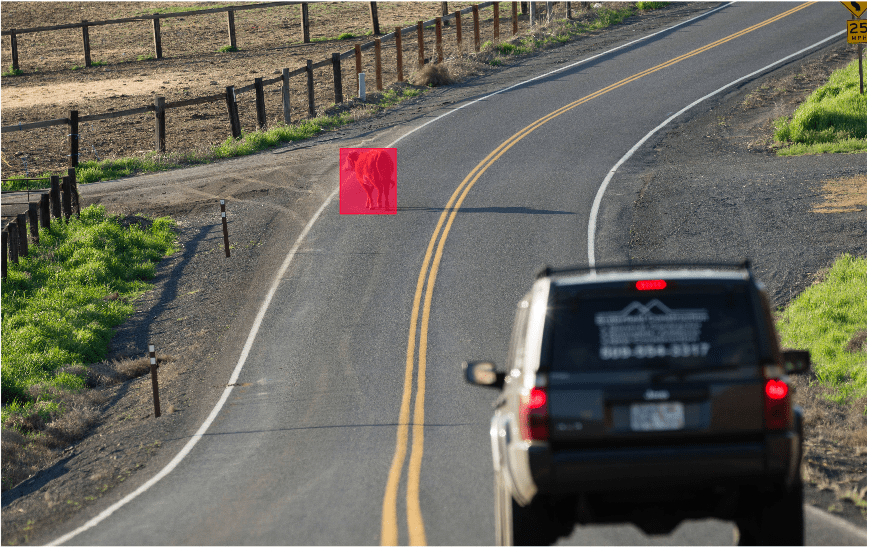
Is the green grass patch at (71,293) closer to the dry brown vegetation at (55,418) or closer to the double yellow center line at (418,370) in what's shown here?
the dry brown vegetation at (55,418)

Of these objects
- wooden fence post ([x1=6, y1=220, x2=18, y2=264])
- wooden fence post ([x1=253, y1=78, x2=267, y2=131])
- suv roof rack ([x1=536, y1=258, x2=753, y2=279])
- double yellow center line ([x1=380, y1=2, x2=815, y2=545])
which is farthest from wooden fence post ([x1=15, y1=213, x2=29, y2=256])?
suv roof rack ([x1=536, y1=258, x2=753, y2=279])

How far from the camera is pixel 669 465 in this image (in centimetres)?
543

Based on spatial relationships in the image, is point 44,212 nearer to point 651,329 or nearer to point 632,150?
point 632,150

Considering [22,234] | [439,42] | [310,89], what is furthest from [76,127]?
[439,42]

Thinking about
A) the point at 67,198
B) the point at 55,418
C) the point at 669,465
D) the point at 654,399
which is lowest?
the point at 55,418

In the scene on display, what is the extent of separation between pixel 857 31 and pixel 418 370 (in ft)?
58.5

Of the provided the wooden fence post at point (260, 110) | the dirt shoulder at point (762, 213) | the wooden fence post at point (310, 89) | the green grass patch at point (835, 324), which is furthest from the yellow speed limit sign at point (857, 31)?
the wooden fence post at point (260, 110)

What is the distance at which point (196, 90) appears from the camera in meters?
36.6

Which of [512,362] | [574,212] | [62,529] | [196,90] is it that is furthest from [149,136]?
[512,362]

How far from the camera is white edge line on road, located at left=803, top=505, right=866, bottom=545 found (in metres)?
7.10

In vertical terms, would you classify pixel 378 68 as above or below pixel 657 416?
above

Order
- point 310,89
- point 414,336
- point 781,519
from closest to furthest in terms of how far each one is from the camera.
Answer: point 781,519, point 414,336, point 310,89

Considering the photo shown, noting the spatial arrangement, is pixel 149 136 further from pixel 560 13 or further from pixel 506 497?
pixel 506 497

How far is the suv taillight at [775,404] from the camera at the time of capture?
5.44 meters
